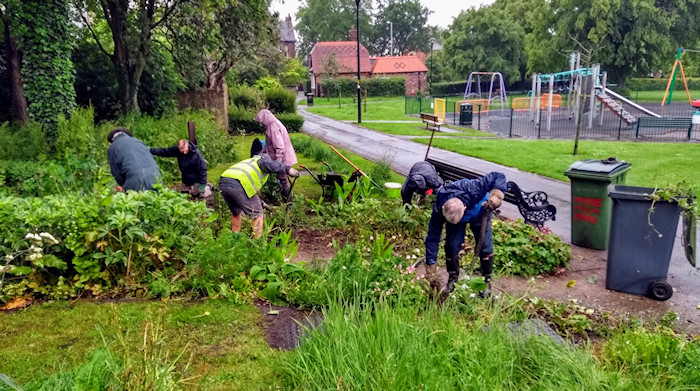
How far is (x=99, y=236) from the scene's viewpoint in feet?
14.2

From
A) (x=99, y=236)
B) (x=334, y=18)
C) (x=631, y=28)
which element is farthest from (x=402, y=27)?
(x=99, y=236)

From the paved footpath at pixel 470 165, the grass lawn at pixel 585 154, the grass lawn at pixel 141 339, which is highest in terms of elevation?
the grass lawn at pixel 141 339

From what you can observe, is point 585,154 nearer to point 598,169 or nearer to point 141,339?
point 598,169

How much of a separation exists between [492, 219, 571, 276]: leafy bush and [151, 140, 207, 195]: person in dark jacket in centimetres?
414

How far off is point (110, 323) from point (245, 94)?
20.6m

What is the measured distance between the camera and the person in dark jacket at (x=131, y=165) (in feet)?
19.6

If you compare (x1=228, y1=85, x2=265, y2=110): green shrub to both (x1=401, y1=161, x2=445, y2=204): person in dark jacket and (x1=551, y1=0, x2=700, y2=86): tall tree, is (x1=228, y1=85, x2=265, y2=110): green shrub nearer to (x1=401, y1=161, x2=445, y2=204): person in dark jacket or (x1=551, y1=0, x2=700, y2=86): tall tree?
(x1=401, y1=161, x2=445, y2=204): person in dark jacket

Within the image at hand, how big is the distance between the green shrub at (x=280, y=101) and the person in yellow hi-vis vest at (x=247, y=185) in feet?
58.4

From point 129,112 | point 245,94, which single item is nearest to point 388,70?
point 245,94

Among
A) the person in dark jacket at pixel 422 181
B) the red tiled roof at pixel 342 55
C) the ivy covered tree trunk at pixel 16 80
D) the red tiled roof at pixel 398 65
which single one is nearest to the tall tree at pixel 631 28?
the red tiled roof at pixel 398 65

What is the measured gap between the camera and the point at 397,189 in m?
7.77

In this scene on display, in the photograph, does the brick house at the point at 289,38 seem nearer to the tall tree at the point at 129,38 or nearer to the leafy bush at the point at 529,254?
the tall tree at the point at 129,38

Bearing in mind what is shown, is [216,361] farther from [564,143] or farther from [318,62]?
[318,62]

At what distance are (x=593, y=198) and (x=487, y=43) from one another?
151ft
